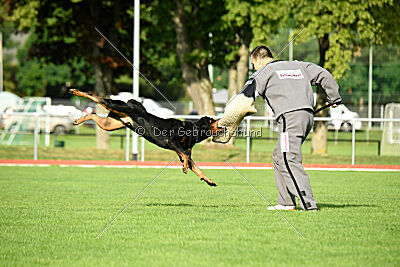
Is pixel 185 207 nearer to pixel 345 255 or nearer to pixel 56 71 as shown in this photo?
pixel 345 255

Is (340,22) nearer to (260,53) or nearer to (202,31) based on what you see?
(202,31)

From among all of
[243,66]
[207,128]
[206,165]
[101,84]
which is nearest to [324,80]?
[207,128]

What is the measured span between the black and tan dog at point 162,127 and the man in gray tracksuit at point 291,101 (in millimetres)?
834

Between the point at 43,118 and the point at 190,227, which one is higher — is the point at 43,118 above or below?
above

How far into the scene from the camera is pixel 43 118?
42812mm

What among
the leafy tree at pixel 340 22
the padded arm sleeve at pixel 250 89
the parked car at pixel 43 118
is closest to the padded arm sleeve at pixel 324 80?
the padded arm sleeve at pixel 250 89

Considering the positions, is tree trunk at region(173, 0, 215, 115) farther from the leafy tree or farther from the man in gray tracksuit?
the man in gray tracksuit

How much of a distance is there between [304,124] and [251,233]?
2257mm

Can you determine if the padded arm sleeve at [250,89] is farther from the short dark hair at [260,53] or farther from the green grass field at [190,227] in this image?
Answer: the green grass field at [190,227]

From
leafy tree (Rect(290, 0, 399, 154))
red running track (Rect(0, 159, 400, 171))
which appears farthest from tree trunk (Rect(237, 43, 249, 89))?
red running track (Rect(0, 159, 400, 171))

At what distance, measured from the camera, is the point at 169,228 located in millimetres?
8211

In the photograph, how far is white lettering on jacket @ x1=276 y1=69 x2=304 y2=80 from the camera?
9.37 meters

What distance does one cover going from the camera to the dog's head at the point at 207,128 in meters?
9.36

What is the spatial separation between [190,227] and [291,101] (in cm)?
236
